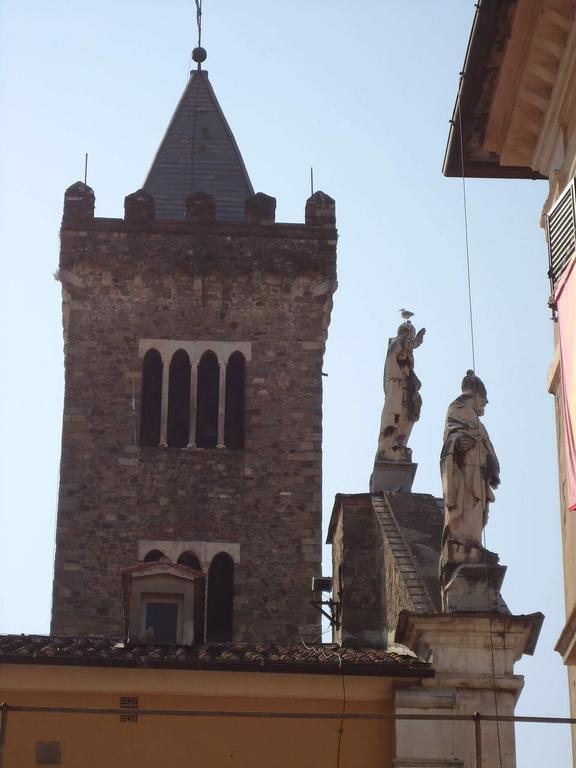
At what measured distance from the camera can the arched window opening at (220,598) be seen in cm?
3294

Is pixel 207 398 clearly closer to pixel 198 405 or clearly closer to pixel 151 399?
pixel 198 405

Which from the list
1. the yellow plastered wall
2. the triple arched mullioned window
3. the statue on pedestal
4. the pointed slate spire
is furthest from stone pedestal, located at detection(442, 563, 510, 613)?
the pointed slate spire

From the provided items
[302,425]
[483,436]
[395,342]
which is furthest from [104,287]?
[483,436]

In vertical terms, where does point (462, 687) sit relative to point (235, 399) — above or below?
below

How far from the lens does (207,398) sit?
116 feet

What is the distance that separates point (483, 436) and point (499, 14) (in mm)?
4580

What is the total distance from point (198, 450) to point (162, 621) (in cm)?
1293

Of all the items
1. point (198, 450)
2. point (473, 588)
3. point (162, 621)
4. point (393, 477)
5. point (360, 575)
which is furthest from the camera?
point (198, 450)

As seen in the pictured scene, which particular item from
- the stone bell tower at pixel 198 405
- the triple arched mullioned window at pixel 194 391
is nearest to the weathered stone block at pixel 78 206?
the stone bell tower at pixel 198 405

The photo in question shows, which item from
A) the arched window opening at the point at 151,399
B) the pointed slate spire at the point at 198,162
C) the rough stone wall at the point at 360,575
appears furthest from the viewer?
the pointed slate spire at the point at 198,162

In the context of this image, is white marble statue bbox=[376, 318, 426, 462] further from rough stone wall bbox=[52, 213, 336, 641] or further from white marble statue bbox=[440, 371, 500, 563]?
rough stone wall bbox=[52, 213, 336, 641]

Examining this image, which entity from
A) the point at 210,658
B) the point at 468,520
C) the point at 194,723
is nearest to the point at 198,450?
the point at 468,520

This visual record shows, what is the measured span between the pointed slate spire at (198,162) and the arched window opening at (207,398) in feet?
11.8

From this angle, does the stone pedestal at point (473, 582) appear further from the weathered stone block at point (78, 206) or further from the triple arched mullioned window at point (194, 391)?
the weathered stone block at point (78, 206)
